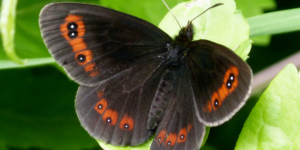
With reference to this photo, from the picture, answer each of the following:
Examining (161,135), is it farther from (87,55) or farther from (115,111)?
(87,55)

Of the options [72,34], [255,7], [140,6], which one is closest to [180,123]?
[72,34]

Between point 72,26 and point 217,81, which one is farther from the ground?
point 72,26

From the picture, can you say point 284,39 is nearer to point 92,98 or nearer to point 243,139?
point 243,139

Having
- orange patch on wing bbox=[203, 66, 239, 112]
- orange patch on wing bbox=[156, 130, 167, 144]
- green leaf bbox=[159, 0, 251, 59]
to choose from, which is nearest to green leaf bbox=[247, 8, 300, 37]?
green leaf bbox=[159, 0, 251, 59]

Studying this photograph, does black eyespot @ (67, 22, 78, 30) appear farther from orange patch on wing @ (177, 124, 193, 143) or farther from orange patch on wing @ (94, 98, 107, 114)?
orange patch on wing @ (177, 124, 193, 143)

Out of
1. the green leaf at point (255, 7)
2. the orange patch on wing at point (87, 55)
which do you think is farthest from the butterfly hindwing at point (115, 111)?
the green leaf at point (255, 7)

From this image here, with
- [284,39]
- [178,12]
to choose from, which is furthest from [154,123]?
[284,39]

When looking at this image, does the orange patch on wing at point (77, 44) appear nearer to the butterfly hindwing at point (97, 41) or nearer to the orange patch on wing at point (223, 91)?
the butterfly hindwing at point (97, 41)
